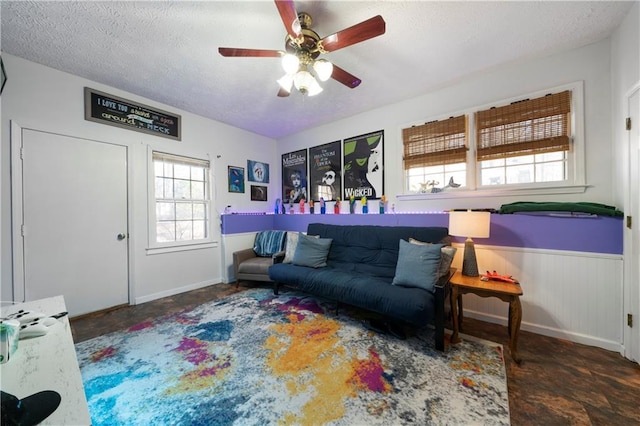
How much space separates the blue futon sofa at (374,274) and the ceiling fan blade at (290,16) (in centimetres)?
206

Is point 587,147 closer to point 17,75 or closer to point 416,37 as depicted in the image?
point 416,37

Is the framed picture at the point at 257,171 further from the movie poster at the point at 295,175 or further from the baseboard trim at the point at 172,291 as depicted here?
the baseboard trim at the point at 172,291

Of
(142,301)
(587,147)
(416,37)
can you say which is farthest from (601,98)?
(142,301)

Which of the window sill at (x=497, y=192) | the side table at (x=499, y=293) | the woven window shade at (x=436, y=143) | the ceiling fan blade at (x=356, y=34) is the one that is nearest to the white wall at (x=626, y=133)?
the window sill at (x=497, y=192)

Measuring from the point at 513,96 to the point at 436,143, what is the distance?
82cm

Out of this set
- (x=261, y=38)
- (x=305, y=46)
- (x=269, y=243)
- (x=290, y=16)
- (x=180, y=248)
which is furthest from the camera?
(x=269, y=243)

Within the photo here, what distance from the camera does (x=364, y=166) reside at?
354 cm

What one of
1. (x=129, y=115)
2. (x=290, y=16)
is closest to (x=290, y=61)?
(x=290, y=16)

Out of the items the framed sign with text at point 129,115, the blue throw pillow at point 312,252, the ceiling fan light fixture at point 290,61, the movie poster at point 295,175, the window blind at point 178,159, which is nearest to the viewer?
the ceiling fan light fixture at point 290,61

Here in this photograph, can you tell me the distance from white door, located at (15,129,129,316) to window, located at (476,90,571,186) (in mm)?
4330

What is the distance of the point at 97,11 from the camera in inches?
68.6

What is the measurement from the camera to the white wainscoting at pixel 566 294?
6.46 ft

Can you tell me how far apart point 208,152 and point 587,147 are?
454 cm

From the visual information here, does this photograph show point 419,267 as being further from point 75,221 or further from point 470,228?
point 75,221
